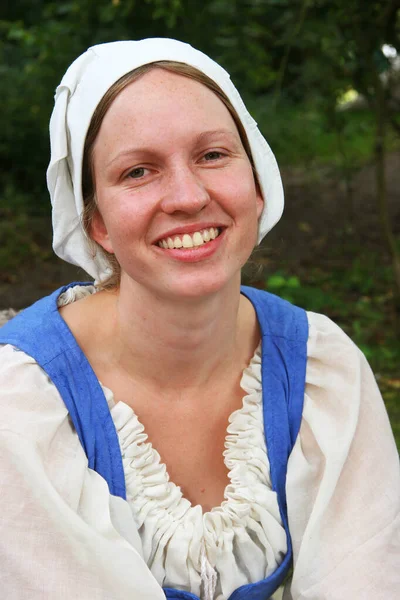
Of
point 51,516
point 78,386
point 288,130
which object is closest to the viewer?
point 51,516

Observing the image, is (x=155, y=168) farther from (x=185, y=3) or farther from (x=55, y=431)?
(x=185, y=3)

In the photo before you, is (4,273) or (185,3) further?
(4,273)

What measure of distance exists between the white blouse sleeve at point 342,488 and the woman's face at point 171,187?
464mm

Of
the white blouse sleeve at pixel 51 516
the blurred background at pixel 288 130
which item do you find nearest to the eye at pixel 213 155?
the blurred background at pixel 288 130

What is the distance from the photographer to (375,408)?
2.20 metres

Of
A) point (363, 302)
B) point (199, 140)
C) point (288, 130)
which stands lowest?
point (363, 302)

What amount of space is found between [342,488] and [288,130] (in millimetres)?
6597

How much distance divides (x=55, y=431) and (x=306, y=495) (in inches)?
25.7

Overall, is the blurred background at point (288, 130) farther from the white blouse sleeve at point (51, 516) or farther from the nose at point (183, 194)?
the white blouse sleeve at point (51, 516)

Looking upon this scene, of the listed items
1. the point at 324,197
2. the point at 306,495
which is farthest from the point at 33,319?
the point at 324,197

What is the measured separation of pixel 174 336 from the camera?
6.80 feet

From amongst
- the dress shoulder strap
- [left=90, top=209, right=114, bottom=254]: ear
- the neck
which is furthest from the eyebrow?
the dress shoulder strap

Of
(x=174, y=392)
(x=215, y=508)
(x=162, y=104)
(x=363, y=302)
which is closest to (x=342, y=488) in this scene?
(x=215, y=508)

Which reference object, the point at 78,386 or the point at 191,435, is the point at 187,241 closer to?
the point at 78,386
